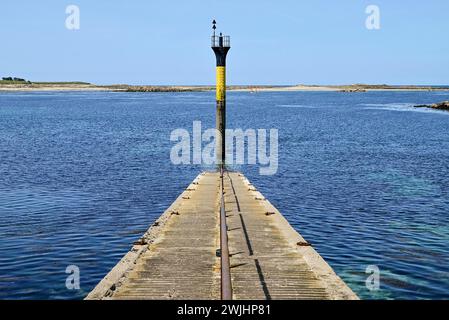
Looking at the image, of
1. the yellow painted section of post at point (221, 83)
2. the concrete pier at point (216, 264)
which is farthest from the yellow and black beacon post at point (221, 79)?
the concrete pier at point (216, 264)

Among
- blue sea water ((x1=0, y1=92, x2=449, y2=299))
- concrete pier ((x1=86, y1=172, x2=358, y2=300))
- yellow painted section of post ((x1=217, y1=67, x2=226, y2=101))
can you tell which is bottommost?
blue sea water ((x1=0, y1=92, x2=449, y2=299))

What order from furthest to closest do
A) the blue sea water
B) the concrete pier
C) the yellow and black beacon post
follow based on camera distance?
the yellow and black beacon post → the blue sea water → the concrete pier

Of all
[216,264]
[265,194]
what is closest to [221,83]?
[265,194]

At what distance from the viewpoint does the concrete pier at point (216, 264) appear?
11.1 metres

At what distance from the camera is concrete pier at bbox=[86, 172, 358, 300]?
11094 millimetres

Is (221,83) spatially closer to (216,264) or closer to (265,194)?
(265,194)

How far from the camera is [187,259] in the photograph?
531 inches

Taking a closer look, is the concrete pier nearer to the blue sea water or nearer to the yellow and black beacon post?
the blue sea water

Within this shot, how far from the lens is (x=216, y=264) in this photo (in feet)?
42.8

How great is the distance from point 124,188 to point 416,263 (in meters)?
17.1

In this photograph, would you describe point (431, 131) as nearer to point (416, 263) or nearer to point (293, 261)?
point (416, 263)

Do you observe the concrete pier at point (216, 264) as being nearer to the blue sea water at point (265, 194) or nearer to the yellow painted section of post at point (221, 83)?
the blue sea water at point (265, 194)

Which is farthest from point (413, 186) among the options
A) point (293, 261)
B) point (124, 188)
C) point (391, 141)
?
point (391, 141)

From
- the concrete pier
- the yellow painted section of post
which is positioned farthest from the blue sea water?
the yellow painted section of post
